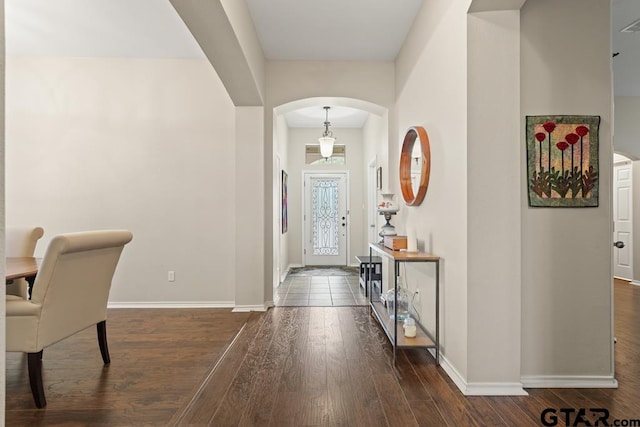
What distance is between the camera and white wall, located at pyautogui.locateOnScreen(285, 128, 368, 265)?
24.7ft

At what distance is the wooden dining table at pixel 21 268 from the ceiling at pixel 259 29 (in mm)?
2156

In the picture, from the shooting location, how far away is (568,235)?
2.26 meters

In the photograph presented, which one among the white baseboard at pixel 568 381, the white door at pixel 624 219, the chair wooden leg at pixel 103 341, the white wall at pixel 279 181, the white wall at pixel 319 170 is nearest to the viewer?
the white baseboard at pixel 568 381

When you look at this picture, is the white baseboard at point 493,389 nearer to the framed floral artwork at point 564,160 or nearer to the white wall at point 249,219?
the framed floral artwork at point 564,160

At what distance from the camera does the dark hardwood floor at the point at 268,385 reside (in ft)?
6.38

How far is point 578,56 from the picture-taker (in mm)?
2270

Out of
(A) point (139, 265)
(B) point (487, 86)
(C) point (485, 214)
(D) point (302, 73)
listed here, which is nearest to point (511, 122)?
(B) point (487, 86)

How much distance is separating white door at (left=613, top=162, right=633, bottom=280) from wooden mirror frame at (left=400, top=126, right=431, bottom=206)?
460 centimetres

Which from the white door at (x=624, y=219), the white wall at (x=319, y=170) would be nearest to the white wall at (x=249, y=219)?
A: the white wall at (x=319, y=170)

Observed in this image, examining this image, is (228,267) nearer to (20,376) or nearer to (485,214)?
(20,376)

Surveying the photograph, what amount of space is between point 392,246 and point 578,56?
179cm

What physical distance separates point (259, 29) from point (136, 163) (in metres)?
2.05

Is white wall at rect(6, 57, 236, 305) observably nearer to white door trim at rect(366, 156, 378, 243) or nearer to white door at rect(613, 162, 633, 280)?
white door trim at rect(366, 156, 378, 243)

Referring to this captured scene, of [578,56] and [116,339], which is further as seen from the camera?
[116,339]
